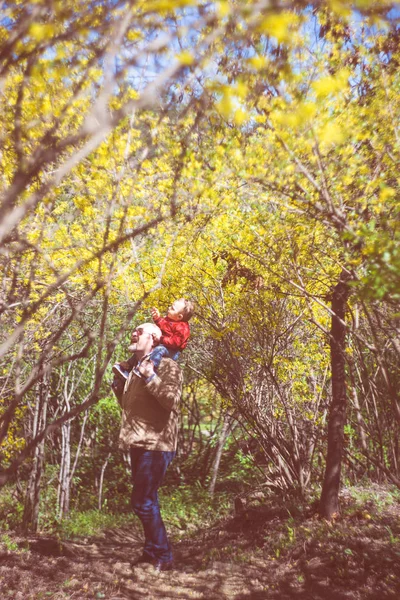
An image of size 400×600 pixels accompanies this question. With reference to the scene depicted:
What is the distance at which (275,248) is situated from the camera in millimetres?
3488

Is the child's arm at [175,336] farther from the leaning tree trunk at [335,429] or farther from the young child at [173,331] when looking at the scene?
the leaning tree trunk at [335,429]

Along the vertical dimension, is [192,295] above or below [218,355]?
above

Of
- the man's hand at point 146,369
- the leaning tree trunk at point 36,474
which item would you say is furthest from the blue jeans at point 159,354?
the leaning tree trunk at point 36,474

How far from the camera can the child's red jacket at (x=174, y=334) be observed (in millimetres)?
3012

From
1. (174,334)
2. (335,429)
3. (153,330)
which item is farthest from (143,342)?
(335,429)

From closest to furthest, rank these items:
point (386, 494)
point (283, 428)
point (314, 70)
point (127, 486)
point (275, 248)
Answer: point (314, 70) → point (275, 248) → point (386, 494) → point (283, 428) → point (127, 486)

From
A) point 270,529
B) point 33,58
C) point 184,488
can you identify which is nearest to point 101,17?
point 33,58

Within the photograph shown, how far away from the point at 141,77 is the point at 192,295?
2866mm

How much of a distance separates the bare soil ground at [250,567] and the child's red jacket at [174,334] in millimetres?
1613

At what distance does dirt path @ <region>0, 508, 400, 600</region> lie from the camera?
102 inches

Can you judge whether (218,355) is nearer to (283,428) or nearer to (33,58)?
(283,428)

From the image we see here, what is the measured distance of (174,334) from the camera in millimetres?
3021

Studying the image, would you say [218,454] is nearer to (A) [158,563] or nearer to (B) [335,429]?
(B) [335,429]

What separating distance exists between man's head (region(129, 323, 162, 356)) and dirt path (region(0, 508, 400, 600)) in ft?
4.99
